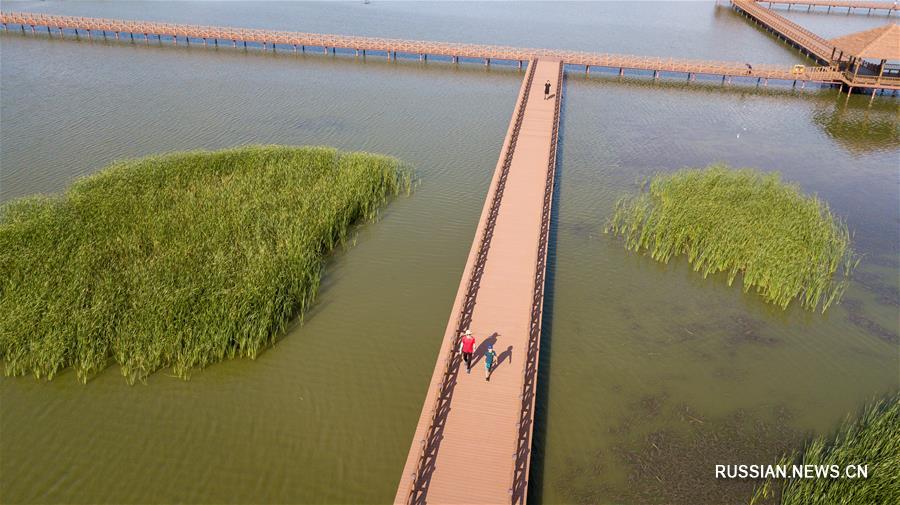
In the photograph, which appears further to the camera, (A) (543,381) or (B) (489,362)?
(A) (543,381)

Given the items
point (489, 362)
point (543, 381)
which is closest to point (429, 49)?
point (543, 381)

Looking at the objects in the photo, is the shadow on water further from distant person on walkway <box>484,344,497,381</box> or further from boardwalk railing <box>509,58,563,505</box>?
distant person on walkway <box>484,344,497,381</box>

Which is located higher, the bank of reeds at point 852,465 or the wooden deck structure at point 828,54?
the wooden deck structure at point 828,54

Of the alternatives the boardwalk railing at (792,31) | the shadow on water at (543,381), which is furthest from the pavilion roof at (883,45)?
the shadow on water at (543,381)

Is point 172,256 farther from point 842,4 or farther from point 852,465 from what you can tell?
point 842,4

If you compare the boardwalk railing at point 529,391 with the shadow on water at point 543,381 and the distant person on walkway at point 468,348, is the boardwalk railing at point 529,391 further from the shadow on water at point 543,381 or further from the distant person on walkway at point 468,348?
the distant person on walkway at point 468,348

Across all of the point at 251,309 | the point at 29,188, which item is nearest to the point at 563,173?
the point at 251,309

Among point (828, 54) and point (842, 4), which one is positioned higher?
point (842, 4)
